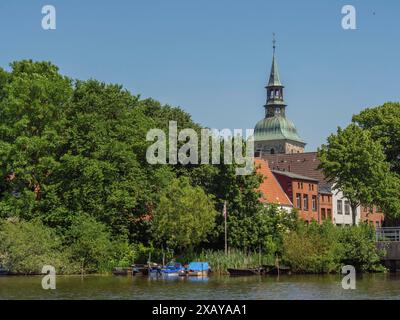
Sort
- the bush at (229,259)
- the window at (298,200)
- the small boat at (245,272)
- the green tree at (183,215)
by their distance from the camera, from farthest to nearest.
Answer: the window at (298,200)
the bush at (229,259)
the green tree at (183,215)
the small boat at (245,272)

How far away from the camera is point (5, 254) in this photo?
64062 mm

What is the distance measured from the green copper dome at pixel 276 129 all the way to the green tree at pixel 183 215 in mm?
125081

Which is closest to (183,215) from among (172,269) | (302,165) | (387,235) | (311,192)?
(172,269)

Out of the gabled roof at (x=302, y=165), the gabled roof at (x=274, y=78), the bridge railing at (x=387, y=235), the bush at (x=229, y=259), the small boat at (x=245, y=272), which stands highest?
the gabled roof at (x=274, y=78)

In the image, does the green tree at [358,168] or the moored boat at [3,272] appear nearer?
the moored boat at [3,272]

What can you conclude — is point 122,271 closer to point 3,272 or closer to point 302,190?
point 3,272

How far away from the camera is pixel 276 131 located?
638 ft

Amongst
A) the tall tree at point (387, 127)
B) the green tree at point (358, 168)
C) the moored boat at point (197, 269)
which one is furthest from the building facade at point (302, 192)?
the moored boat at point (197, 269)

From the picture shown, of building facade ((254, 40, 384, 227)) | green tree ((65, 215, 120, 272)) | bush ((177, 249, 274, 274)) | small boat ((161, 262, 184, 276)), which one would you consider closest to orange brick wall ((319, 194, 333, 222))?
building facade ((254, 40, 384, 227))

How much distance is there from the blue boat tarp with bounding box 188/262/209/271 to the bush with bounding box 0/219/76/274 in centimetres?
947

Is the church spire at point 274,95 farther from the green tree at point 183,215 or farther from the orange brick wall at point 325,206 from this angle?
the green tree at point 183,215

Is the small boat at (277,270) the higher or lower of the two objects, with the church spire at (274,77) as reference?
lower

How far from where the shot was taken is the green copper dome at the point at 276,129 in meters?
194
